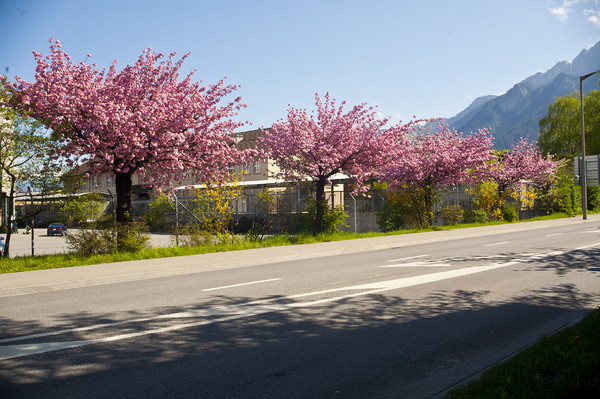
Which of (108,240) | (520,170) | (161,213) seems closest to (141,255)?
(108,240)

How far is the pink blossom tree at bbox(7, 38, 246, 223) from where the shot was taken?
14.1m

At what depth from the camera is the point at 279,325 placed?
20.8 feet

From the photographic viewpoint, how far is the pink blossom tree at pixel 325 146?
785 inches

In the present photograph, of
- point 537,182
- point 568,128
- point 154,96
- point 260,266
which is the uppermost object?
point 568,128

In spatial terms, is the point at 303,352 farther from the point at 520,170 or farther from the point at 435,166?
the point at 520,170

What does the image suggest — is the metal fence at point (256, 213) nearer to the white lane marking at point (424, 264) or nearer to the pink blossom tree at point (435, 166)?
the pink blossom tree at point (435, 166)

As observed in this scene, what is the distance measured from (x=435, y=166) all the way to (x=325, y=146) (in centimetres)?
861

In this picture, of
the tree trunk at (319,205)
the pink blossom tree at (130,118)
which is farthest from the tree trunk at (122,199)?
the tree trunk at (319,205)

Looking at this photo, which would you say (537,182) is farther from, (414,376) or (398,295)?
(414,376)

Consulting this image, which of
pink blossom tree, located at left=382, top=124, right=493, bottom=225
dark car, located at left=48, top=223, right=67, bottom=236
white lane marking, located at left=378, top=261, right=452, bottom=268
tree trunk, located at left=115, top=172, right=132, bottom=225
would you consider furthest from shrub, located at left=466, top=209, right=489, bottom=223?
dark car, located at left=48, top=223, right=67, bottom=236

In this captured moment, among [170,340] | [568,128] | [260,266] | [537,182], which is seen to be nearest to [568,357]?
[170,340]

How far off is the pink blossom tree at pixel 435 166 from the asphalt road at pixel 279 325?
13.1 meters

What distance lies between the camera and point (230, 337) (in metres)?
5.82

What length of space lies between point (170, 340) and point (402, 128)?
18059mm
